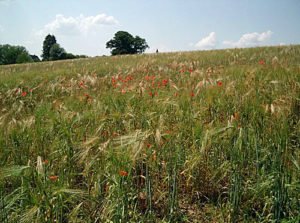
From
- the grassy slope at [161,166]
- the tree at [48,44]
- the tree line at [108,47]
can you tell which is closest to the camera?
the grassy slope at [161,166]

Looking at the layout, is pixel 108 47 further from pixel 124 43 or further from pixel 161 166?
pixel 161 166

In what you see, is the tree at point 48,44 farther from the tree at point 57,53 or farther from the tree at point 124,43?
the tree at point 124,43

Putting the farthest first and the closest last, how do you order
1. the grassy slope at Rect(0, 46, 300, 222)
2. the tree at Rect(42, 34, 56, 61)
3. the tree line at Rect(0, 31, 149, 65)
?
the tree at Rect(42, 34, 56, 61)
the tree line at Rect(0, 31, 149, 65)
the grassy slope at Rect(0, 46, 300, 222)

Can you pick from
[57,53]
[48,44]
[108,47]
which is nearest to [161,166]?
[57,53]

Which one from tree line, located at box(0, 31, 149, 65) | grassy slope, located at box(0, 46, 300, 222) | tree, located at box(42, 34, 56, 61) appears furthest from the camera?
tree, located at box(42, 34, 56, 61)

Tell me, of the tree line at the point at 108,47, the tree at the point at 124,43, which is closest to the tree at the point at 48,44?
the tree line at the point at 108,47

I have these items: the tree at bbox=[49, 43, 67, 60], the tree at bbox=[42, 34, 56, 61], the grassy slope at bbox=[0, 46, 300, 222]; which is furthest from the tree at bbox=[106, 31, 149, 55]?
the grassy slope at bbox=[0, 46, 300, 222]

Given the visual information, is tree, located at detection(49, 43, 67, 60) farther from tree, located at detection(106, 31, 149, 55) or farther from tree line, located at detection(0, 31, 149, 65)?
tree, located at detection(106, 31, 149, 55)

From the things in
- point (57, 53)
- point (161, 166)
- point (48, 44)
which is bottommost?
point (161, 166)

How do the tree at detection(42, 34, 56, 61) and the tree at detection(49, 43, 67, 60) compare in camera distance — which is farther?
the tree at detection(42, 34, 56, 61)

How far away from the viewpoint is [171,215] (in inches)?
64.6

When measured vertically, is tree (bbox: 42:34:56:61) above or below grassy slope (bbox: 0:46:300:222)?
above

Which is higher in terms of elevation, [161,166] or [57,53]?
[57,53]

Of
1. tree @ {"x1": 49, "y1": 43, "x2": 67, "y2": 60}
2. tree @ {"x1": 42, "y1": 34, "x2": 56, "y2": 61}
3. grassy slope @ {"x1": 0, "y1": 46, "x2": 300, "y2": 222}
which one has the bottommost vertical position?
grassy slope @ {"x1": 0, "y1": 46, "x2": 300, "y2": 222}
